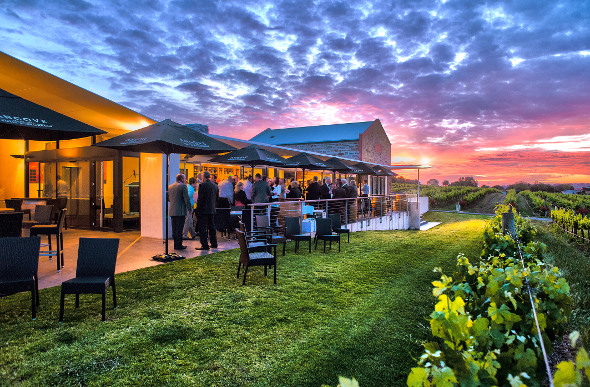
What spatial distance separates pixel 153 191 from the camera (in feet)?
Result: 34.1

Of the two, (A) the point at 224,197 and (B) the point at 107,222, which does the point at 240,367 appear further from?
(B) the point at 107,222

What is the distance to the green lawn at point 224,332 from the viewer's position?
118 inches

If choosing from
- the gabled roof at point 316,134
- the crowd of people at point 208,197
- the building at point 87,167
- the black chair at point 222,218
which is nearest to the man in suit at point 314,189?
the crowd of people at point 208,197

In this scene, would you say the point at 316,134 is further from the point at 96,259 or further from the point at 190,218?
the point at 96,259

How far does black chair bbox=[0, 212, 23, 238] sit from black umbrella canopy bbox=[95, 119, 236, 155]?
1.88 metres

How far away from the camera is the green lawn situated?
118 inches

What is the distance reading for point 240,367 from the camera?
311cm

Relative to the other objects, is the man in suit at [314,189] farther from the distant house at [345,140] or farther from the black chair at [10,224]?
the distant house at [345,140]

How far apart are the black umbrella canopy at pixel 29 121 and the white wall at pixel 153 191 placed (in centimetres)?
437

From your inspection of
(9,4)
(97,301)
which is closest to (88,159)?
(9,4)

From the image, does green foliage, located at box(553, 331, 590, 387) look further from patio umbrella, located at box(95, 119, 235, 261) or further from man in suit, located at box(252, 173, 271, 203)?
man in suit, located at box(252, 173, 271, 203)

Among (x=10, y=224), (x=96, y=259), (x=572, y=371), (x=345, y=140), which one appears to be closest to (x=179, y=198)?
(x=10, y=224)

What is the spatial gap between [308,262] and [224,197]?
12.0ft

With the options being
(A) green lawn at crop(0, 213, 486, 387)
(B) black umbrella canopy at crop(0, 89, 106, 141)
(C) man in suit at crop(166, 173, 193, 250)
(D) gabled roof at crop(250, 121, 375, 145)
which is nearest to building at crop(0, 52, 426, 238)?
(C) man in suit at crop(166, 173, 193, 250)
